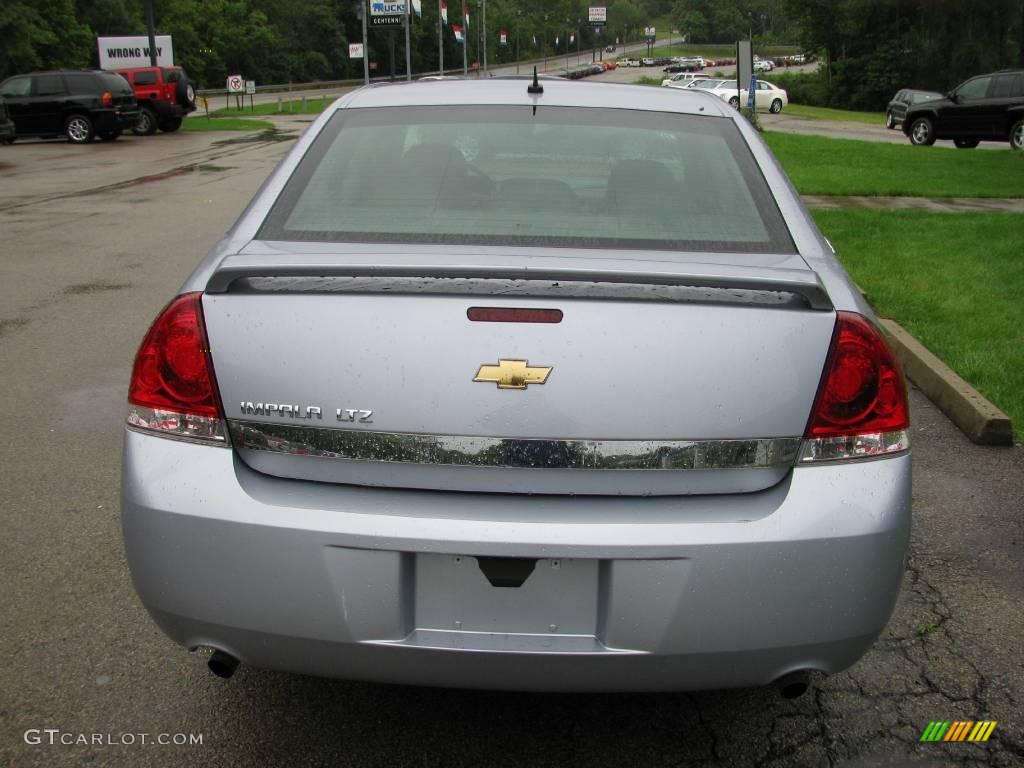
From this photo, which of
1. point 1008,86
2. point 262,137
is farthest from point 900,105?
point 262,137

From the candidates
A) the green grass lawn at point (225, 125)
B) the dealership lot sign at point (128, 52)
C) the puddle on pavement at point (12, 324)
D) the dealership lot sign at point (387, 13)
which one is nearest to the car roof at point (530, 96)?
the puddle on pavement at point (12, 324)

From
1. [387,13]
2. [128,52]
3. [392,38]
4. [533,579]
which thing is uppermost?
[387,13]

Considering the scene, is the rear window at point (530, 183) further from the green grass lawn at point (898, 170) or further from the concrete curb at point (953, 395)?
the green grass lawn at point (898, 170)

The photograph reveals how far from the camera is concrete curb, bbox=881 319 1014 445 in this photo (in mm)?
5227

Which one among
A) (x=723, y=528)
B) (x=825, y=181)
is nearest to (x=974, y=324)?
(x=723, y=528)

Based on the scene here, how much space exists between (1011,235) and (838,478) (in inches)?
381

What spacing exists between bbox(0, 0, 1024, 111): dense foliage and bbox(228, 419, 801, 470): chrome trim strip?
23239 millimetres

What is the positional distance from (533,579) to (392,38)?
82988 mm

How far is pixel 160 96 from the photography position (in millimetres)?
32844

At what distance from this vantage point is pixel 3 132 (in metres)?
23.1

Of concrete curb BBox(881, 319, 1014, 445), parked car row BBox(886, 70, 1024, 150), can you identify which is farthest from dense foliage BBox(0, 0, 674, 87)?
concrete curb BBox(881, 319, 1014, 445)

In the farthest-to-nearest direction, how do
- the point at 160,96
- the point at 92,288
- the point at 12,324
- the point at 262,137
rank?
the point at 160,96 < the point at 262,137 < the point at 92,288 < the point at 12,324

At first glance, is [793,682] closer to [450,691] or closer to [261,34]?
[450,691]

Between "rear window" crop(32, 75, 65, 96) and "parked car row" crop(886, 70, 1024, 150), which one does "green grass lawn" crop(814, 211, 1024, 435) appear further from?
"rear window" crop(32, 75, 65, 96)
